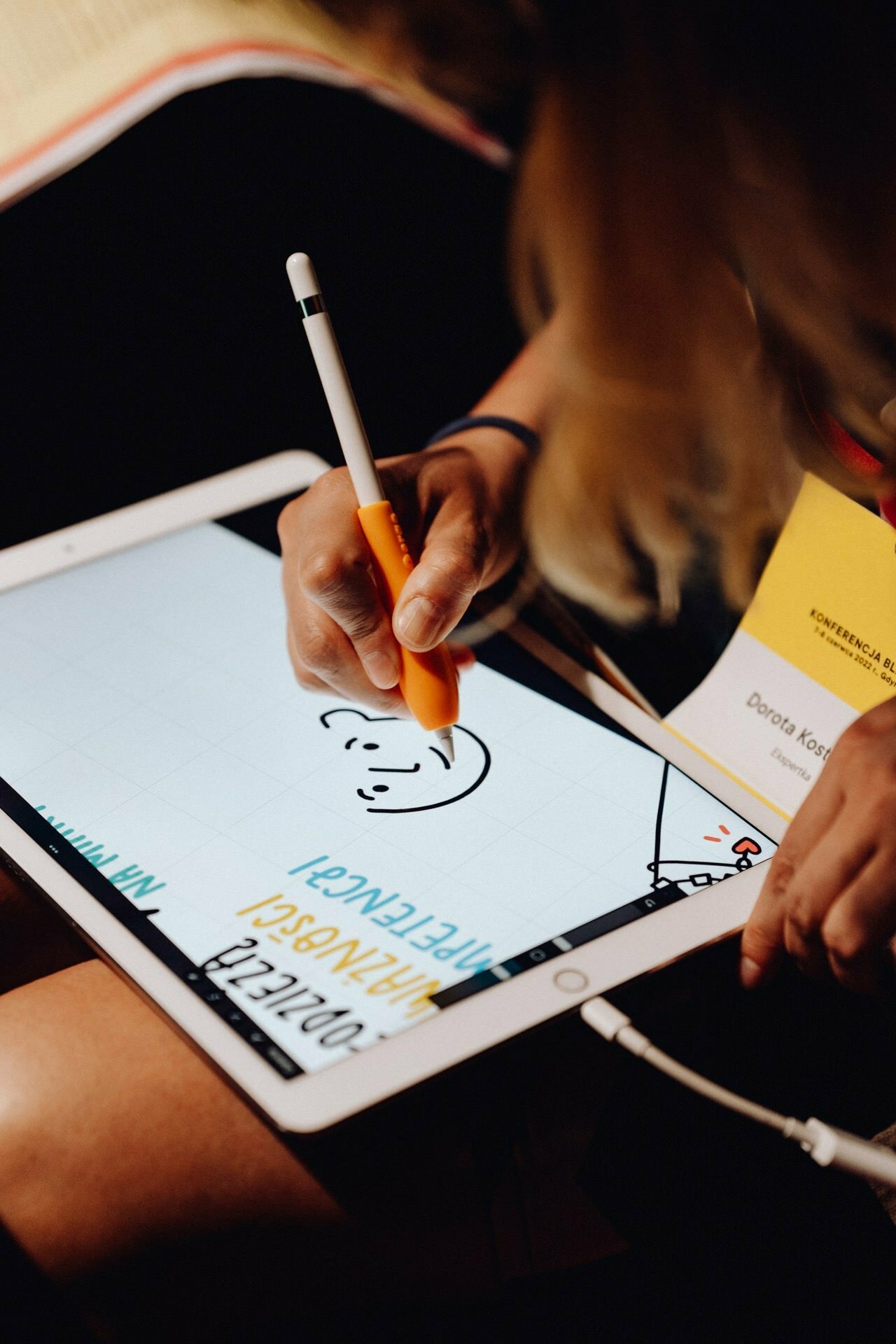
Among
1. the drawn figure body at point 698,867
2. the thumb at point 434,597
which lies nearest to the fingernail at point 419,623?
the thumb at point 434,597

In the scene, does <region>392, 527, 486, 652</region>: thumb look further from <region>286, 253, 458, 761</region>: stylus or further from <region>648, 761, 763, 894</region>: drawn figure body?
<region>648, 761, 763, 894</region>: drawn figure body

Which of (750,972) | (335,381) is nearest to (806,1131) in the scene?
(750,972)

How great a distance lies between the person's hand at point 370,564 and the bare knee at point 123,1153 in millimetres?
195

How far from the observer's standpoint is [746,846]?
51cm

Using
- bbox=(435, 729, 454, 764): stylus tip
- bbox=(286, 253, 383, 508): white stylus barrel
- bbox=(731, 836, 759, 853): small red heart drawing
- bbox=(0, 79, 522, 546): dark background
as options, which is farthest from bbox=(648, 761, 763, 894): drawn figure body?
bbox=(0, 79, 522, 546): dark background

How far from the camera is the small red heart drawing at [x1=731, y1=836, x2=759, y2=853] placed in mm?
508

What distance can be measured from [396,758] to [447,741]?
3 cm

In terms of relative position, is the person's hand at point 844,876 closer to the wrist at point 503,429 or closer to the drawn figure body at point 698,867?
the drawn figure body at point 698,867

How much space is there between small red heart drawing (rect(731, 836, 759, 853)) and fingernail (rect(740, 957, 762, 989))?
55mm

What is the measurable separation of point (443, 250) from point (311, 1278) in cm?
82

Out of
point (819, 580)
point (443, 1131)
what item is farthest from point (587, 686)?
point (443, 1131)

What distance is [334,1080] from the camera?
0.41 meters

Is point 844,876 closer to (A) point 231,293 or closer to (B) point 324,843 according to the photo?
(B) point 324,843

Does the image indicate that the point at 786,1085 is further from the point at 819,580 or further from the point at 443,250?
the point at 443,250
